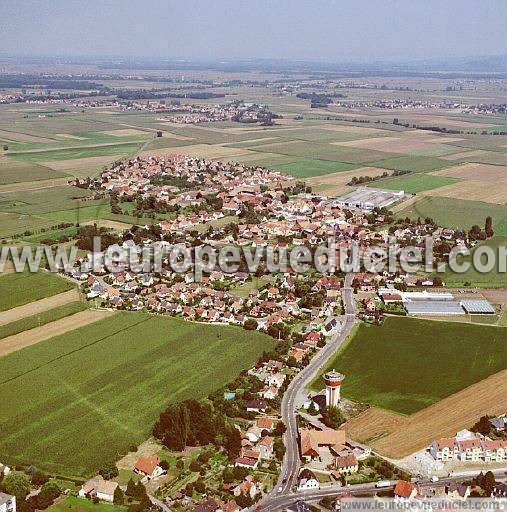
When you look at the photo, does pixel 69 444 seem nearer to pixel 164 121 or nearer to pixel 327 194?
pixel 327 194

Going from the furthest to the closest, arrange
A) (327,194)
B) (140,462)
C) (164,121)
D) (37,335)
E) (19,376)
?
(164,121) < (327,194) < (37,335) < (19,376) < (140,462)

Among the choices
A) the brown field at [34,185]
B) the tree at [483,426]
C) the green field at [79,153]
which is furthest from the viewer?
the green field at [79,153]

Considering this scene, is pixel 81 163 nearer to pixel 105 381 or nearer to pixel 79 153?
pixel 79 153

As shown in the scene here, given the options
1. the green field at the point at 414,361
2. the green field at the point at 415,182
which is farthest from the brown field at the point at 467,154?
the green field at the point at 414,361

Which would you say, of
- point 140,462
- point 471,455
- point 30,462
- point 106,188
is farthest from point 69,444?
point 106,188

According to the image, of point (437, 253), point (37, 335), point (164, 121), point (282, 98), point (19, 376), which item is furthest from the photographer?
point (282, 98)

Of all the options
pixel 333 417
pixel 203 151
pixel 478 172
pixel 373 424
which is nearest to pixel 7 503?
pixel 333 417

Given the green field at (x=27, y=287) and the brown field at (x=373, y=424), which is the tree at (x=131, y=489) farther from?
the green field at (x=27, y=287)
